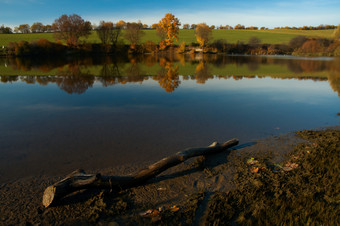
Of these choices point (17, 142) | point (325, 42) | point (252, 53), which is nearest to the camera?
point (17, 142)

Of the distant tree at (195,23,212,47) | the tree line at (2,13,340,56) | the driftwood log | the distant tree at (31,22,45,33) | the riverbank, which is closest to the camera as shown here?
the riverbank

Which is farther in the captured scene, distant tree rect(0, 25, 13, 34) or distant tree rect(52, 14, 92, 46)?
distant tree rect(0, 25, 13, 34)

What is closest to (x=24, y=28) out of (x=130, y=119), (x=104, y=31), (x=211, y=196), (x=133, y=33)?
(x=104, y=31)

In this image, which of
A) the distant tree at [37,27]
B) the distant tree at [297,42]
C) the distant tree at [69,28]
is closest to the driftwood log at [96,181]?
the distant tree at [69,28]

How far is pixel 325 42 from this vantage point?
218 feet

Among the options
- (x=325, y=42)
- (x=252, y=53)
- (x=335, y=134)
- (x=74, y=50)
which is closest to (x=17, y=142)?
(x=335, y=134)

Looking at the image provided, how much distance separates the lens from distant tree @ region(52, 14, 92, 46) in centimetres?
6206

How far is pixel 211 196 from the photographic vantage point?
16.0ft

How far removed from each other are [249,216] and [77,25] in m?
71.1

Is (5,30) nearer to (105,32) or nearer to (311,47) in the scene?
(105,32)

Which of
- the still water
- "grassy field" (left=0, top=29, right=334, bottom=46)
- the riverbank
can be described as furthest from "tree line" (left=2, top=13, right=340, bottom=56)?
the riverbank

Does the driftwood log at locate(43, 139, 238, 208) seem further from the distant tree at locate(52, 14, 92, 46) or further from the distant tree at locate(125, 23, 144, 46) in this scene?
the distant tree at locate(125, 23, 144, 46)

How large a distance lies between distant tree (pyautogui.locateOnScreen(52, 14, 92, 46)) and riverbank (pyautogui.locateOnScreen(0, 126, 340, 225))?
64.9 metres

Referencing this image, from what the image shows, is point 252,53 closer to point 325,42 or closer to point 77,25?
point 325,42
